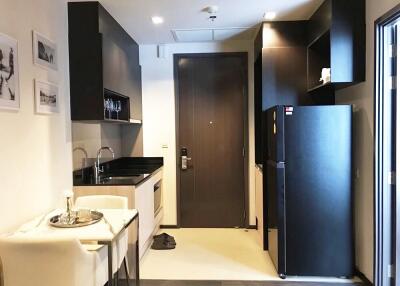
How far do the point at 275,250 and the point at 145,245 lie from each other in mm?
1410

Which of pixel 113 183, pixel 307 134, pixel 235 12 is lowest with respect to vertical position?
pixel 113 183

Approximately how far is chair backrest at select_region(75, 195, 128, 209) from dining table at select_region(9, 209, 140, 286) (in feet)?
1.02

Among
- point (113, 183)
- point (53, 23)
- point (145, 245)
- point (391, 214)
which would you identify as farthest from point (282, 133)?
point (53, 23)

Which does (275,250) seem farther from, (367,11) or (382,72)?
(367,11)

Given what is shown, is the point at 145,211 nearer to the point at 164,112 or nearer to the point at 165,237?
the point at 165,237

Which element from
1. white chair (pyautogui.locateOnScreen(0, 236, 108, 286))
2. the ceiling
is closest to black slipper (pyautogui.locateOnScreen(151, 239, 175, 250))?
white chair (pyautogui.locateOnScreen(0, 236, 108, 286))

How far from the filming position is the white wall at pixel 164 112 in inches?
193

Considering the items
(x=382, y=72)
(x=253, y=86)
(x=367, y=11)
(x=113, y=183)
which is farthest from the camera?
(x=253, y=86)

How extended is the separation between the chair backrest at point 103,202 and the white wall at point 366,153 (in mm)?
2117

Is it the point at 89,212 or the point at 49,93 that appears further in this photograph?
the point at 49,93

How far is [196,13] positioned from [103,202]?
2.08 metres


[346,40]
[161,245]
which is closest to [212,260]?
[161,245]

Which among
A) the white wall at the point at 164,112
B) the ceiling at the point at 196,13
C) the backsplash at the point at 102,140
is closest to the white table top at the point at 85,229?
the backsplash at the point at 102,140

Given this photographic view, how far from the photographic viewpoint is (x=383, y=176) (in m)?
2.87
